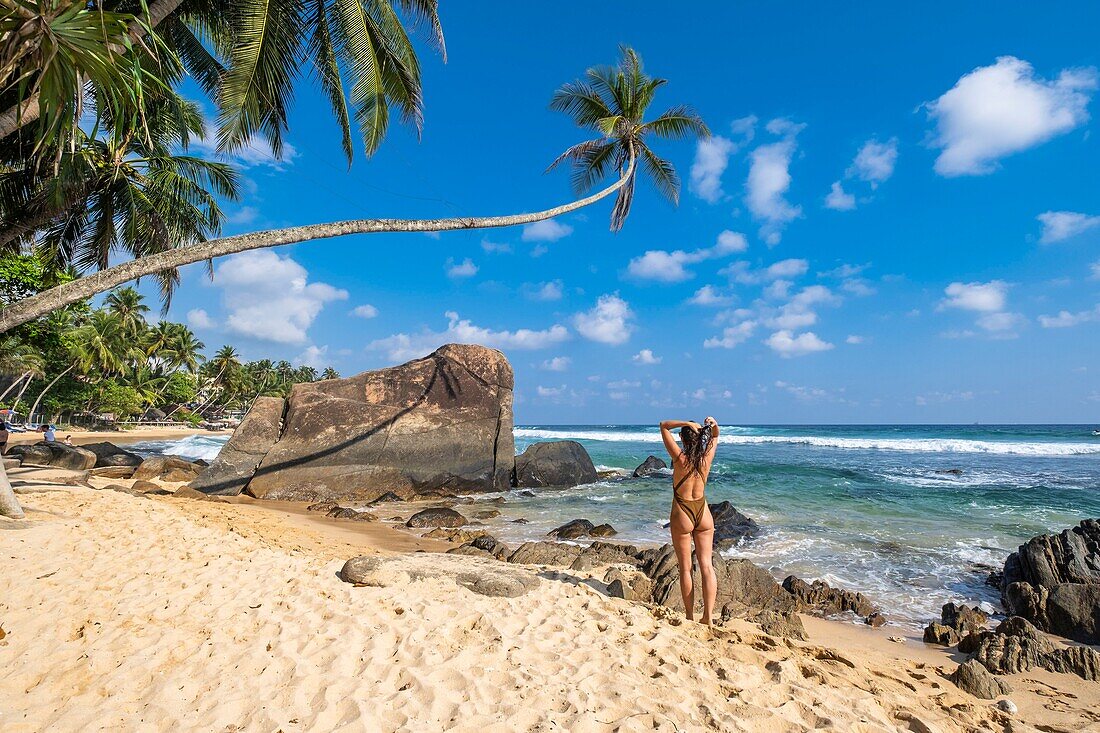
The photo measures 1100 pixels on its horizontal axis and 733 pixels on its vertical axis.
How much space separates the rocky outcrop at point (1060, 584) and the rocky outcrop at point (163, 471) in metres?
19.4

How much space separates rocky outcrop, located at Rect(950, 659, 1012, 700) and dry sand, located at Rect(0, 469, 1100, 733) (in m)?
0.10

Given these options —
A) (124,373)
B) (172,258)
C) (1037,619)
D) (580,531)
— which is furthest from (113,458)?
(124,373)

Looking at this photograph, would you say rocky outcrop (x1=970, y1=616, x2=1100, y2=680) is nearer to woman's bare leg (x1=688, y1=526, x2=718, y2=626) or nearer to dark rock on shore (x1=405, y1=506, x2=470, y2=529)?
woman's bare leg (x1=688, y1=526, x2=718, y2=626)

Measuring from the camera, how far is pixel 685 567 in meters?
5.23

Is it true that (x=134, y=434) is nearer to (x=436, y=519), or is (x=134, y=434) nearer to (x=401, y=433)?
(x=401, y=433)

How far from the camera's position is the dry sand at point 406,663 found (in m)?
3.09

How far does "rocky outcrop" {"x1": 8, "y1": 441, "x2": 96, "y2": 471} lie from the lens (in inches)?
672

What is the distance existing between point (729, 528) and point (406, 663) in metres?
8.92

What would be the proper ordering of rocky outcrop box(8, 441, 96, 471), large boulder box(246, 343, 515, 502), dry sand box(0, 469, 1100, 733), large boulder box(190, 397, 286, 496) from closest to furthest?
dry sand box(0, 469, 1100, 733) < large boulder box(190, 397, 286, 496) < large boulder box(246, 343, 515, 502) < rocky outcrop box(8, 441, 96, 471)

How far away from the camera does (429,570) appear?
19.1ft

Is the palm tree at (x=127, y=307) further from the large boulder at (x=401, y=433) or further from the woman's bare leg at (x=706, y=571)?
the woman's bare leg at (x=706, y=571)

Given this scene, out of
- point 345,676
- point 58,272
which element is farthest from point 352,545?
point 58,272

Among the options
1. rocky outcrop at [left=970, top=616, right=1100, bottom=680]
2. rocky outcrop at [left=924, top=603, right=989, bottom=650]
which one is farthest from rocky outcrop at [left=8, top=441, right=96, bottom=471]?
rocky outcrop at [left=970, top=616, right=1100, bottom=680]

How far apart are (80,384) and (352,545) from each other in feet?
162
